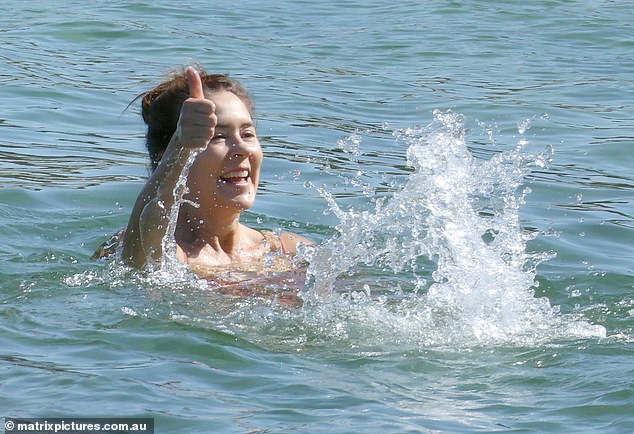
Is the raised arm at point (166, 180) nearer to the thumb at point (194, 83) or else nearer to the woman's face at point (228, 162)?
the thumb at point (194, 83)

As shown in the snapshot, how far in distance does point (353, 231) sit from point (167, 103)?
3.26 ft

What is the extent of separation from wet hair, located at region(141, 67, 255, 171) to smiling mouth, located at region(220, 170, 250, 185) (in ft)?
1.00

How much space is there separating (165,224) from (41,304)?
715 mm

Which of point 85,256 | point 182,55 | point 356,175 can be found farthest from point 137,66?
point 85,256

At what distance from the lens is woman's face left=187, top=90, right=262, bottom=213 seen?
5742 mm

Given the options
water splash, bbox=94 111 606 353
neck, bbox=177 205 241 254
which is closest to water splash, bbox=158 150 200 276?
water splash, bbox=94 111 606 353

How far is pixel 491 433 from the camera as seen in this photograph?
407 centimetres

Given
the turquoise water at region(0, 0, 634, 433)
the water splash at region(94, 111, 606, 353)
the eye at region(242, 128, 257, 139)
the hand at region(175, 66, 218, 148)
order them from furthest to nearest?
the eye at region(242, 128, 257, 139) → the water splash at region(94, 111, 606, 353) → the hand at region(175, 66, 218, 148) → the turquoise water at region(0, 0, 634, 433)

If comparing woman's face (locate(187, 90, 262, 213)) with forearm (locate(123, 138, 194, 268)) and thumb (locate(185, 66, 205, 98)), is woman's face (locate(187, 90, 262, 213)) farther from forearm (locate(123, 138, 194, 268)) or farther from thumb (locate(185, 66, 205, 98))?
thumb (locate(185, 66, 205, 98))

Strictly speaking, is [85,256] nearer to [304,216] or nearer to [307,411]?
[304,216]

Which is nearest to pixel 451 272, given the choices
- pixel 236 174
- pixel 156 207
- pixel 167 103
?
pixel 236 174

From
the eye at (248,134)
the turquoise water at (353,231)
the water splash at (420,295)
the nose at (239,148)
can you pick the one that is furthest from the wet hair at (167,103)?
the turquoise water at (353,231)

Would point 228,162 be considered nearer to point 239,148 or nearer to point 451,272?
point 239,148

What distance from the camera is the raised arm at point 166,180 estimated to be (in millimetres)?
4770
